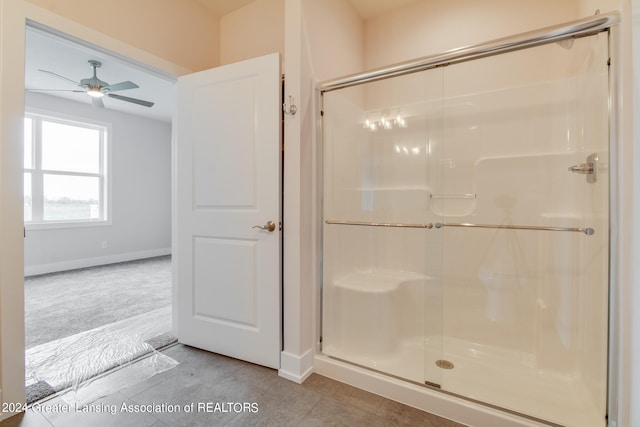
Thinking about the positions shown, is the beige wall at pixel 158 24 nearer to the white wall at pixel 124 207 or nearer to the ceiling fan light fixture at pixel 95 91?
the ceiling fan light fixture at pixel 95 91

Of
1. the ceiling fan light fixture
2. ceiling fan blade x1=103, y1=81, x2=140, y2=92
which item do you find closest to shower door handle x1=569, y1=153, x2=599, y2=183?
ceiling fan blade x1=103, y1=81, x2=140, y2=92

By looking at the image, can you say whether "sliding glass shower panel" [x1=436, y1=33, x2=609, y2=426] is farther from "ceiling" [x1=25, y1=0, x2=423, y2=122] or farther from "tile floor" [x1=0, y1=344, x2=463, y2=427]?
"ceiling" [x1=25, y1=0, x2=423, y2=122]

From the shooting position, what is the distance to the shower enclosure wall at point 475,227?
5.38ft

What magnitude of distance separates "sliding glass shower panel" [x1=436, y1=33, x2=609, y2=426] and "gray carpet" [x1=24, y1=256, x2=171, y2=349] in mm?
2834

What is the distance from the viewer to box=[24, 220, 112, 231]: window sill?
4.22 metres

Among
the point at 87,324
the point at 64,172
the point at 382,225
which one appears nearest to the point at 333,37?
the point at 382,225

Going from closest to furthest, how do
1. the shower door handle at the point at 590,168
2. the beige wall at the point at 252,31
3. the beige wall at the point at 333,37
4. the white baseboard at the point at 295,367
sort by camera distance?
the shower door handle at the point at 590,168 < the white baseboard at the point at 295,367 < the beige wall at the point at 333,37 < the beige wall at the point at 252,31

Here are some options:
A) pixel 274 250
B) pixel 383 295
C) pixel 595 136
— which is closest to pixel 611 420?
pixel 383 295

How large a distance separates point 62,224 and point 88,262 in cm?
71

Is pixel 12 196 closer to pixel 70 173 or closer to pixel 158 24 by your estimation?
pixel 158 24

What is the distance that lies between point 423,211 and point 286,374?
58.3 inches

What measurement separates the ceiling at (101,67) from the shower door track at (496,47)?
3.94 ft

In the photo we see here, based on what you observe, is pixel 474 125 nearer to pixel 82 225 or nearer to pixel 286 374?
pixel 286 374

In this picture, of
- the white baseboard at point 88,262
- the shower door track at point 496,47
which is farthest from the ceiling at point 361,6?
the white baseboard at point 88,262
